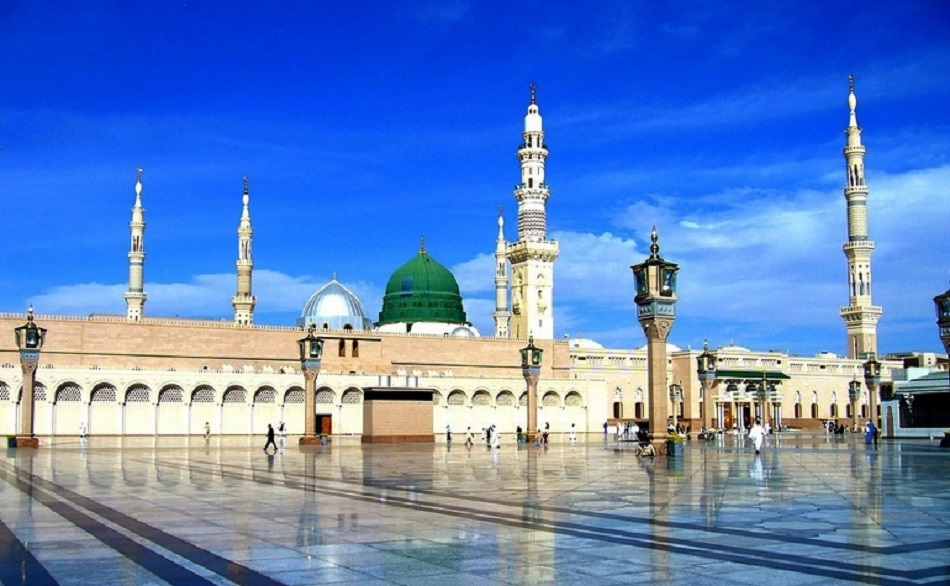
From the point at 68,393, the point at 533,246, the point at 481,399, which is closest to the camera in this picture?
the point at 68,393

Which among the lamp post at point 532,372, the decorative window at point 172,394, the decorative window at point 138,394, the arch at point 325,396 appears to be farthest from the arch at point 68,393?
the lamp post at point 532,372

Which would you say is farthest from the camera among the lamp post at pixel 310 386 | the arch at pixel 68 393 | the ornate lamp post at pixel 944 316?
the arch at pixel 68 393

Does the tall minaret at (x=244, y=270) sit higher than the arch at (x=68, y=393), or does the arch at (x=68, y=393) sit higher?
the tall minaret at (x=244, y=270)

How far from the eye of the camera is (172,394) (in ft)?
171

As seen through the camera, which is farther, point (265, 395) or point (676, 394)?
point (676, 394)

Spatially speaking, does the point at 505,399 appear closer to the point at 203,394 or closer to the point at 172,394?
the point at 203,394

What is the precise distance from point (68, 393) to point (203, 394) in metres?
6.60

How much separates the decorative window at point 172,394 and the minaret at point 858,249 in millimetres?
49938

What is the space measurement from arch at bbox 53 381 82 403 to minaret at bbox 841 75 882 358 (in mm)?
54889

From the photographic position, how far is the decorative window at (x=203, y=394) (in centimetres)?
5250

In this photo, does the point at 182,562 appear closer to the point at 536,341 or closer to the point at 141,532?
the point at 141,532

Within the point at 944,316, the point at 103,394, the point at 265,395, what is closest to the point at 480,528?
the point at 944,316

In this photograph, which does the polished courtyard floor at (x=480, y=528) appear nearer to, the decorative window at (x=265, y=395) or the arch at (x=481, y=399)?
the decorative window at (x=265, y=395)

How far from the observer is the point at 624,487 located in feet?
49.6
